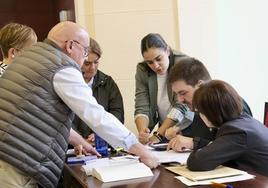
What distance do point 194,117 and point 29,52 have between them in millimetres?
1090

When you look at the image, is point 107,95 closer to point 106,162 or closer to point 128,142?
point 106,162

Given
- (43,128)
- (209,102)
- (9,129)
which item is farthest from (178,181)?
(9,129)

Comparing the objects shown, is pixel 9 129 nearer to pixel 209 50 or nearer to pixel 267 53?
pixel 209 50

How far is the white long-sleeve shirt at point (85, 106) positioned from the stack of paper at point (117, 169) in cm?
10

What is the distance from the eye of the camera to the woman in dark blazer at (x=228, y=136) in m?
1.65

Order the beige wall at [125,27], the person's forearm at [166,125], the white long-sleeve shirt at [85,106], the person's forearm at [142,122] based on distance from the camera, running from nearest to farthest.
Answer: the white long-sleeve shirt at [85,106] < the person's forearm at [166,125] < the person's forearm at [142,122] < the beige wall at [125,27]

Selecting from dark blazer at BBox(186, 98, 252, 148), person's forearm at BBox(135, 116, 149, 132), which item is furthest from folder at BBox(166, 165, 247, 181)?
person's forearm at BBox(135, 116, 149, 132)

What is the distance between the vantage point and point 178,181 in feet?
5.11

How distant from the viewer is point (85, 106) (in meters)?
1.76

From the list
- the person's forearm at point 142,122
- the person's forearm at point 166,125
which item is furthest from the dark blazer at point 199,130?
the person's forearm at point 142,122

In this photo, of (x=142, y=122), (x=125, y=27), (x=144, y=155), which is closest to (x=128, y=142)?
(x=144, y=155)

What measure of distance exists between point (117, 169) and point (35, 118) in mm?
408

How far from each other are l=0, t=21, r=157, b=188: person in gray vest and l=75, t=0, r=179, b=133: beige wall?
6.55 ft

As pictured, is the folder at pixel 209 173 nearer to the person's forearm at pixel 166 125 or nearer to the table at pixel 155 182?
the table at pixel 155 182
